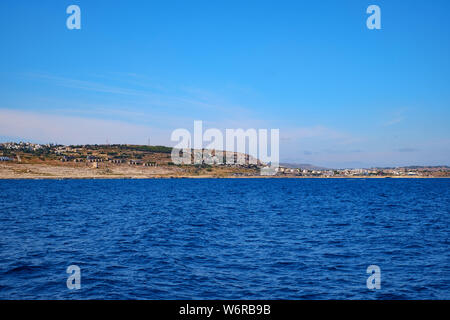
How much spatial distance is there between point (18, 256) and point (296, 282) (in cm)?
2069

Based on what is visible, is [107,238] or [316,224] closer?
[107,238]

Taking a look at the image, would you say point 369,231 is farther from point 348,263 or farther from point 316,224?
point 348,263

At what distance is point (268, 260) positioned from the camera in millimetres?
26406

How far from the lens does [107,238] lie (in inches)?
1371
